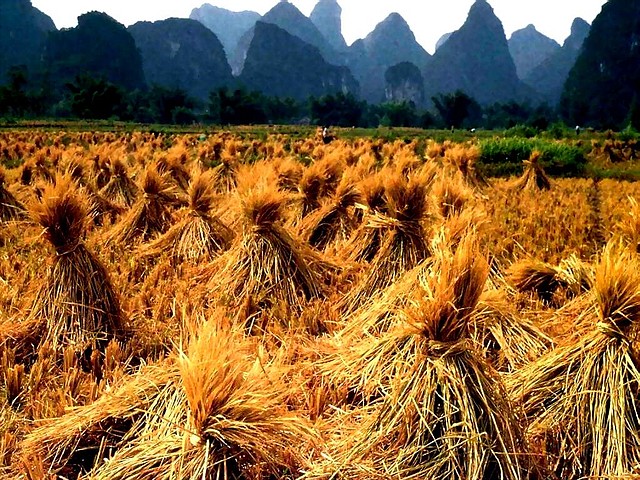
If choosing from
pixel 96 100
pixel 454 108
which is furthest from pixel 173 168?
pixel 454 108

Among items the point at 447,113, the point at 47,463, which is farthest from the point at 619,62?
the point at 47,463

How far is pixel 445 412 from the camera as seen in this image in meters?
1.90

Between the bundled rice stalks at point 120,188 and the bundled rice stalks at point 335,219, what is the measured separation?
3.69 metres

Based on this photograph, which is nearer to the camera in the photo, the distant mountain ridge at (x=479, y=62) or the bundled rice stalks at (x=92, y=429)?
the bundled rice stalks at (x=92, y=429)

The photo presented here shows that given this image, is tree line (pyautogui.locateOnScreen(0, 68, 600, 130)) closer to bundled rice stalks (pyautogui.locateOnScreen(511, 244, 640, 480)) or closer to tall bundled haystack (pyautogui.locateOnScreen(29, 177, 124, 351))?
tall bundled haystack (pyautogui.locateOnScreen(29, 177, 124, 351))

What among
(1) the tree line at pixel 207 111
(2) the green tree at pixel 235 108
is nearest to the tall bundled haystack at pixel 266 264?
(1) the tree line at pixel 207 111

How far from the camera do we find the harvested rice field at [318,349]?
1915 millimetres

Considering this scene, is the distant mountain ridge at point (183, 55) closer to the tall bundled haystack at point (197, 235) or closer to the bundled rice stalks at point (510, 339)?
Result: the tall bundled haystack at point (197, 235)

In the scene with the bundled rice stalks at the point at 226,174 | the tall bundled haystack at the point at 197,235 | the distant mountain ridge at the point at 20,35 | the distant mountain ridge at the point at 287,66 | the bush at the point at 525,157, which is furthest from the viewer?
the distant mountain ridge at the point at 287,66

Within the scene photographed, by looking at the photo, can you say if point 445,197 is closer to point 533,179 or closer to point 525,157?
point 533,179

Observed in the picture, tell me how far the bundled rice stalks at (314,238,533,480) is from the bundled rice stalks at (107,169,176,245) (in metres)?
4.69

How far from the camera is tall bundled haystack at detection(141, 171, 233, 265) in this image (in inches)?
210

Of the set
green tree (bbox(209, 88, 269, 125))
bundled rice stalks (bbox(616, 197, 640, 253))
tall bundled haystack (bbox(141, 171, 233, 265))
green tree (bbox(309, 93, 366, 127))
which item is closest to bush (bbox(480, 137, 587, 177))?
tall bundled haystack (bbox(141, 171, 233, 265))

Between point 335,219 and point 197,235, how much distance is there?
136 centimetres
